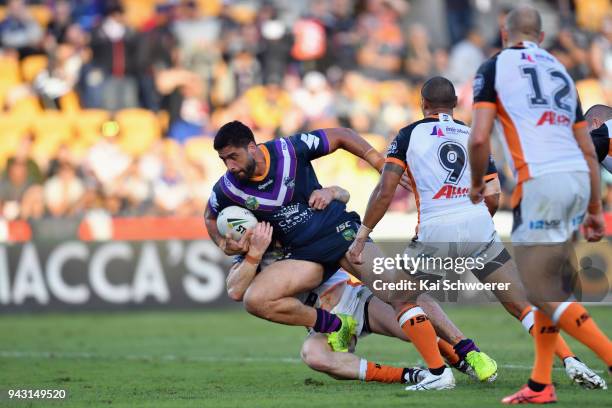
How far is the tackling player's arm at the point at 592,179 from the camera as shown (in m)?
7.45

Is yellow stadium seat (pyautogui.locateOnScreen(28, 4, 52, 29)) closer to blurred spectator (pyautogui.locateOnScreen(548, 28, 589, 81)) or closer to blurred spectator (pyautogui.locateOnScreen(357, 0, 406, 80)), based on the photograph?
blurred spectator (pyautogui.locateOnScreen(357, 0, 406, 80))

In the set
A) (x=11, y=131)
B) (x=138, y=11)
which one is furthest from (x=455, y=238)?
(x=138, y=11)

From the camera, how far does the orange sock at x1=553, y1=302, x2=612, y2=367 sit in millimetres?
7285

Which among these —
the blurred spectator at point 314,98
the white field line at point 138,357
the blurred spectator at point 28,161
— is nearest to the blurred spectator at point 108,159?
the blurred spectator at point 28,161

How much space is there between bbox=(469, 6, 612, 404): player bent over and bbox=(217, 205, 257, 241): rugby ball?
2.47 metres

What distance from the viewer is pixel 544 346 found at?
7453 millimetres

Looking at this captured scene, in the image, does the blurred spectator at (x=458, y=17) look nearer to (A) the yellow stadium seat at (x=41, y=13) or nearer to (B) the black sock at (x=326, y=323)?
(A) the yellow stadium seat at (x=41, y=13)

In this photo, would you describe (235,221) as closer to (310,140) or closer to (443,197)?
(310,140)

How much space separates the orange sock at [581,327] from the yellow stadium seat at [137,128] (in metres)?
14.6

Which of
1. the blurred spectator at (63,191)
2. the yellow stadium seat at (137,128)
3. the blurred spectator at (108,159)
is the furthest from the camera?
the yellow stadium seat at (137,128)

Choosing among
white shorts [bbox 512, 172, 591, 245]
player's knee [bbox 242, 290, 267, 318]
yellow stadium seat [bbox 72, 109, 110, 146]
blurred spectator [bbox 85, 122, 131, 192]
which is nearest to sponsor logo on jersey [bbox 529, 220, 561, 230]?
white shorts [bbox 512, 172, 591, 245]

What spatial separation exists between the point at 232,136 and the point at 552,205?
112 inches

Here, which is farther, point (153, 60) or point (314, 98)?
point (153, 60)

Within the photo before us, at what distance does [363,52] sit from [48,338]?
33.9ft
